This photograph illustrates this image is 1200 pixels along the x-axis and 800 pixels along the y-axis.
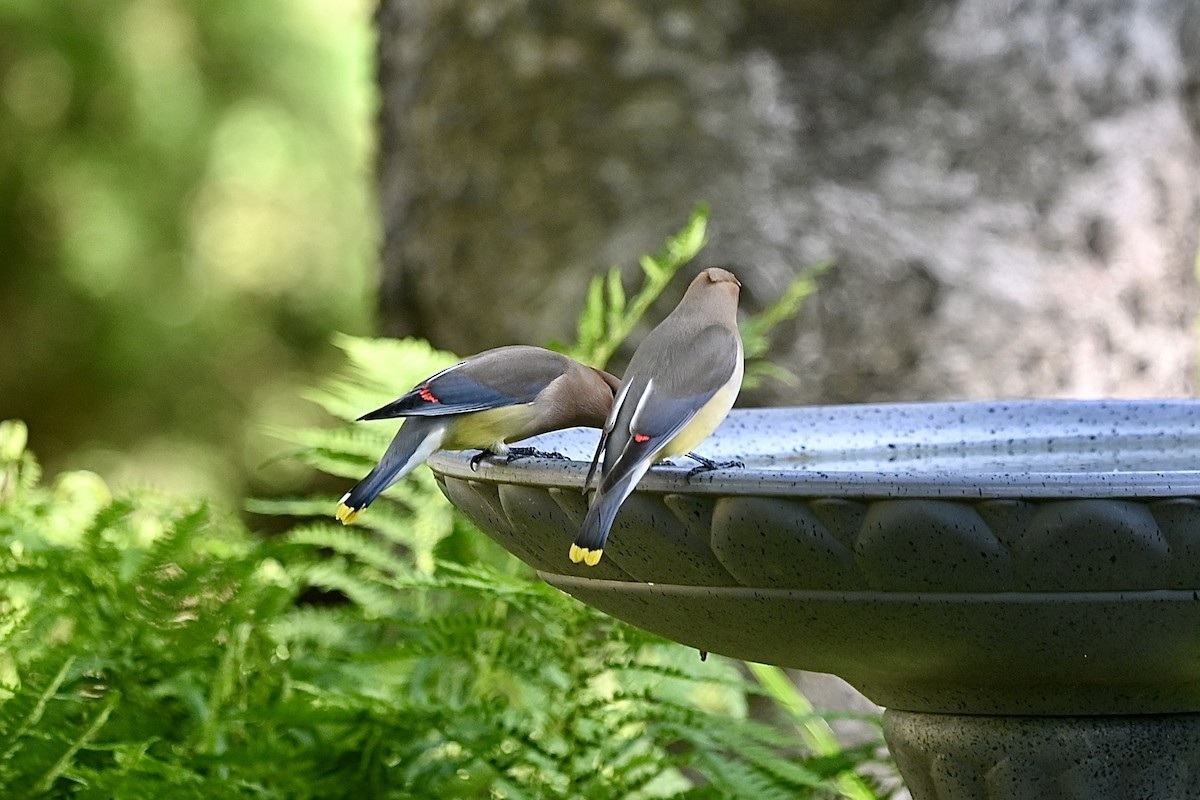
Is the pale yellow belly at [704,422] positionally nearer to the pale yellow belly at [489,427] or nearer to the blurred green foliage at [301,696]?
the pale yellow belly at [489,427]

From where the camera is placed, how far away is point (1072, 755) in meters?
1.65

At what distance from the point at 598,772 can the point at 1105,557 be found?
111 cm

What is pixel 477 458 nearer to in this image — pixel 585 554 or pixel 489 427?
pixel 489 427

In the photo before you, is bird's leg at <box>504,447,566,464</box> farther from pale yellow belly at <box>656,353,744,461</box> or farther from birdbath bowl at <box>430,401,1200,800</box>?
pale yellow belly at <box>656,353,744,461</box>

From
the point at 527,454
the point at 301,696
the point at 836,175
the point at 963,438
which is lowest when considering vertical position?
the point at 301,696

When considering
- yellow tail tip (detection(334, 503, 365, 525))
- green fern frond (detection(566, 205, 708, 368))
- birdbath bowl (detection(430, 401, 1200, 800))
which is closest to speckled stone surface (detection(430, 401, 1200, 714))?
birdbath bowl (detection(430, 401, 1200, 800))

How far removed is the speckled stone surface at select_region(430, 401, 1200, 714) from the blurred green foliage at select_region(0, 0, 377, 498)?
229 inches

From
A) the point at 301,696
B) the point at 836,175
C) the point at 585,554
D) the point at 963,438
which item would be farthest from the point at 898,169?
the point at 585,554

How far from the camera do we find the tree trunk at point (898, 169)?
10.7 feet

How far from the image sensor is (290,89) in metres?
7.46

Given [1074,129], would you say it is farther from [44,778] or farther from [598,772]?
[44,778]

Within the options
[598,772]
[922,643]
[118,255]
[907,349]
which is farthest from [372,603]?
[118,255]

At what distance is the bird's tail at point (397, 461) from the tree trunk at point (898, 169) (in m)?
1.63

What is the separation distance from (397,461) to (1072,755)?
82 centimetres
